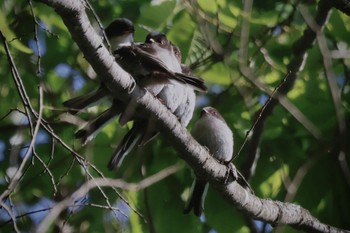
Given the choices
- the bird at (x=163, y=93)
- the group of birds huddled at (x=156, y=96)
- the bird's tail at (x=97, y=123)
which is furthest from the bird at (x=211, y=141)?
the bird's tail at (x=97, y=123)

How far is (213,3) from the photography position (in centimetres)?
547

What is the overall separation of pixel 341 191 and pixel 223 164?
3.65 ft

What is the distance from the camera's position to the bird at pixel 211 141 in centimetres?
534

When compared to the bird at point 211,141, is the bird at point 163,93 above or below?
above

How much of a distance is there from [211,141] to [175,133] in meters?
1.39

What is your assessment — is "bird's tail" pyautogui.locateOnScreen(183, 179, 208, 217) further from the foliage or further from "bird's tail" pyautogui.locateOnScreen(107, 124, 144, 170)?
"bird's tail" pyautogui.locateOnScreen(107, 124, 144, 170)

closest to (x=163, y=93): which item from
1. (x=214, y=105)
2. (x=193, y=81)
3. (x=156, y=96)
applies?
(x=156, y=96)

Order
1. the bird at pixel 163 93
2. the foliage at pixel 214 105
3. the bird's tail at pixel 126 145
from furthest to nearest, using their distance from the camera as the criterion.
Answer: the foliage at pixel 214 105 → the bird's tail at pixel 126 145 → the bird at pixel 163 93

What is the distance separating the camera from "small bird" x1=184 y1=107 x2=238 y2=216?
5336mm

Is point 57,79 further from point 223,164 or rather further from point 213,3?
point 223,164

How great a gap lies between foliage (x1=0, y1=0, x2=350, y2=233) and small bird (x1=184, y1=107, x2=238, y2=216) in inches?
4.3

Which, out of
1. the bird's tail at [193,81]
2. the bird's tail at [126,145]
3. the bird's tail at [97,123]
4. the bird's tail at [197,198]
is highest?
the bird's tail at [193,81]

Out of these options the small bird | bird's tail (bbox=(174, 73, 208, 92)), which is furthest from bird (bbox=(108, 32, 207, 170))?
the small bird

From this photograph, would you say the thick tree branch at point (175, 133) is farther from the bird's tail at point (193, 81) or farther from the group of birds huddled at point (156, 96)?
the bird's tail at point (193, 81)
